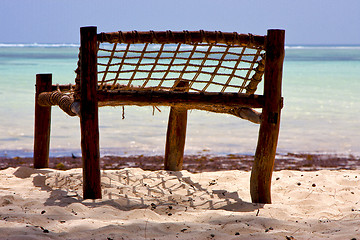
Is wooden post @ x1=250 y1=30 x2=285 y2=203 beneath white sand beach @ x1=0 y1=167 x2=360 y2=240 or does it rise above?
above

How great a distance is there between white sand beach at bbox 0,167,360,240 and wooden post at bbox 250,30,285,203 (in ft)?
0.57

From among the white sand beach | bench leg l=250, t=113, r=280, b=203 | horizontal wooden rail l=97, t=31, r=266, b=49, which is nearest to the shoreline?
the white sand beach

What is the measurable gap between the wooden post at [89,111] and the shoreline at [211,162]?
2.61m

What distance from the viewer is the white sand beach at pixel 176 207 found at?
2.97 m

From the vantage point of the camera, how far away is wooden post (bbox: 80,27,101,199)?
12.2 ft

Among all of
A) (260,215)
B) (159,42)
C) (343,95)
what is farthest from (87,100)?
(343,95)

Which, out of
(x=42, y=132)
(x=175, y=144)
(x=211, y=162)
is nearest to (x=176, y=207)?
(x=175, y=144)

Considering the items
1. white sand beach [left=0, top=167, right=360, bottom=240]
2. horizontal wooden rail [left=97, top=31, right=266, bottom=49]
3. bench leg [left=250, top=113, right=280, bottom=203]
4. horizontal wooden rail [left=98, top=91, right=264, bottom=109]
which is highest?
horizontal wooden rail [left=97, top=31, right=266, bottom=49]

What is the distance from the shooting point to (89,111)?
379cm

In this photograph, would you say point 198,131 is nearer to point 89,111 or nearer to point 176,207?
point 176,207

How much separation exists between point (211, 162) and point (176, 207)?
3.23m

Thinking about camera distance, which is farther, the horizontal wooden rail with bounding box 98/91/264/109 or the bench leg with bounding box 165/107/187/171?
the bench leg with bounding box 165/107/187/171

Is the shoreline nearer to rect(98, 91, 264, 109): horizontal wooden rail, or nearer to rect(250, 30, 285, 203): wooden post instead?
rect(250, 30, 285, 203): wooden post

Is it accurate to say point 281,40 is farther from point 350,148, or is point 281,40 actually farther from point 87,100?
point 350,148
